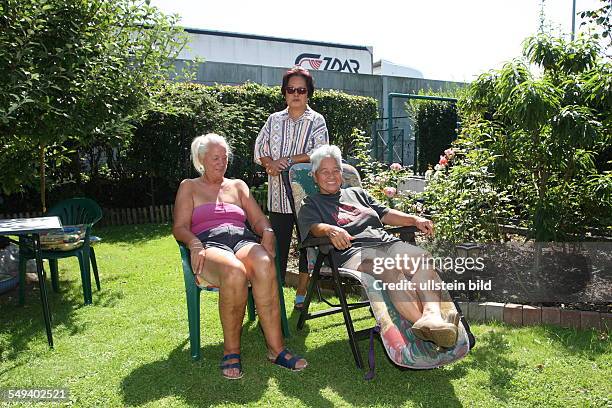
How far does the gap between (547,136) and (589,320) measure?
4.23ft

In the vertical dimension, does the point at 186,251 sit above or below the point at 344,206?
below

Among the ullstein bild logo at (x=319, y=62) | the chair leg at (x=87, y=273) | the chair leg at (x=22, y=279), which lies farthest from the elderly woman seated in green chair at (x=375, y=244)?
the ullstein bild logo at (x=319, y=62)

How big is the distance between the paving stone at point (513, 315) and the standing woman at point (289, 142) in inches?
56.9

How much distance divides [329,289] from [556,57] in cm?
251

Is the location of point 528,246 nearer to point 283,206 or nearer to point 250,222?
point 283,206

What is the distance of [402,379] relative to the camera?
2803mm

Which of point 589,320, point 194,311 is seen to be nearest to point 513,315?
point 589,320

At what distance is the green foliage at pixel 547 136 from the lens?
11.0 feet

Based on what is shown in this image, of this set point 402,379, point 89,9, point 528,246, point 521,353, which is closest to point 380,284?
point 402,379

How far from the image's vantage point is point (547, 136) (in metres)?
3.63

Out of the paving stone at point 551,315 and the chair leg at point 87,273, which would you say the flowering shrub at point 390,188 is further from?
the chair leg at point 87,273

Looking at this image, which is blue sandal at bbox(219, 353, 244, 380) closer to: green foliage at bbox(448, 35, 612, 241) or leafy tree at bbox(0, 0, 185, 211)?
green foliage at bbox(448, 35, 612, 241)

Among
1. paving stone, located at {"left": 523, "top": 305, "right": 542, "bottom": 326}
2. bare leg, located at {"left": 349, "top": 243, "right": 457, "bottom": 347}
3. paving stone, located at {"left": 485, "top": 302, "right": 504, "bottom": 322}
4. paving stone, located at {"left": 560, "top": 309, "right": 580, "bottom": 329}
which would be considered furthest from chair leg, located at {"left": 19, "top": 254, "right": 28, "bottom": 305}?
paving stone, located at {"left": 560, "top": 309, "right": 580, "bottom": 329}

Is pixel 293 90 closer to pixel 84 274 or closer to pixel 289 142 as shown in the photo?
pixel 289 142
